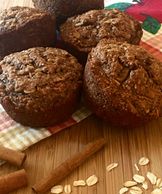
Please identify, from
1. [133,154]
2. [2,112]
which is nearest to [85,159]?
[133,154]

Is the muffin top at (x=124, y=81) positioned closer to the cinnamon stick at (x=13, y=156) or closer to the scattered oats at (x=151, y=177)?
the scattered oats at (x=151, y=177)

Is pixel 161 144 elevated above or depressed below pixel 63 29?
below

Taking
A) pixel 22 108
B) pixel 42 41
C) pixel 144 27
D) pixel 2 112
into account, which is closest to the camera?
pixel 22 108

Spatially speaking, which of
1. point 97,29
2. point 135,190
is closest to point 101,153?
point 135,190

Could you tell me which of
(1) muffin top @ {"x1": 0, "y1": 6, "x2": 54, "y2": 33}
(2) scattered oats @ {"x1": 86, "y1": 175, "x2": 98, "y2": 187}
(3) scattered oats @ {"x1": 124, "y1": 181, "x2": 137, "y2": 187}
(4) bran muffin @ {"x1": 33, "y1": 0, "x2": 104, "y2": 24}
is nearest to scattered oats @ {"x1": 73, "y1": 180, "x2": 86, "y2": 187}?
(2) scattered oats @ {"x1": 86, "y1": 175, "x2": 98, "y2": 187}

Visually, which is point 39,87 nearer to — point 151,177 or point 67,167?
point 67,167

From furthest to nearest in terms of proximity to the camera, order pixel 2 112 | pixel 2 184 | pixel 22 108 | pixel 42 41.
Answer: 1. pixel 42 41
2. pixel 2 112
3. pixel 22 108
4. pixel 2 184

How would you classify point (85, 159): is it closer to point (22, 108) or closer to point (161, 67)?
point (22, 108)

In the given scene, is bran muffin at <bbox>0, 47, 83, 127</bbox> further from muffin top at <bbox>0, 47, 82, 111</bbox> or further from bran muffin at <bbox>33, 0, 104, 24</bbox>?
bran muffin at <bbox>33, 0, 104, 24</bbox>
